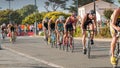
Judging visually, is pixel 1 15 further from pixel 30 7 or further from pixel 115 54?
pixel 115 54

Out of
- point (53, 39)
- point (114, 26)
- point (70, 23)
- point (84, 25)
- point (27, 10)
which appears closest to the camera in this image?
point (114, 26)

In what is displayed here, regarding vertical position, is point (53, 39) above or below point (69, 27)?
below

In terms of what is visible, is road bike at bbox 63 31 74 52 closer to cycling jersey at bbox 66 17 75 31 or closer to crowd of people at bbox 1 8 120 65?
crowd of people at bbox 1 8 120 65

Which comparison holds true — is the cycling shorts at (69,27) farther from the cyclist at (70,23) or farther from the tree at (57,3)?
the tree at (57,3)

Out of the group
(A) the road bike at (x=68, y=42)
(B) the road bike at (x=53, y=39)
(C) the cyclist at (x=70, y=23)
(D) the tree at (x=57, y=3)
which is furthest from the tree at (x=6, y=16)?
(C) the cyclist at (x=70, y=23)

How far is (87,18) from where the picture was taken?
1675 cm

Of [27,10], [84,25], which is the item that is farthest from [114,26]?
[27,10]

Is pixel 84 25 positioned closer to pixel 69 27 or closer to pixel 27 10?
pixel 69 27

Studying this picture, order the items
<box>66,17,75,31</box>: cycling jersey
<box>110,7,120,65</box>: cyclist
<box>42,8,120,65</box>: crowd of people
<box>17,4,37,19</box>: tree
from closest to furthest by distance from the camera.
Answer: <box>110,7,120,65</box>: cyclist
<box>42,8,120,65</box>: crowd of people
<box>66,17,75,31</box>: cycling jersey
<box>17,4,37,19</box>: tree

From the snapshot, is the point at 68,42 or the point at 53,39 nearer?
the point at 68,42

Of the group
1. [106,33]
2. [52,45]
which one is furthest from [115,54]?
[106,33]

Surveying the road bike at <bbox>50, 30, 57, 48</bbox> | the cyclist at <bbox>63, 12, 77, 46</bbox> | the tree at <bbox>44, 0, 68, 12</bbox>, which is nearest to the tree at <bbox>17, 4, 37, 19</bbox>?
the tree at <bbox>44, 0, 68, 12</bbox>

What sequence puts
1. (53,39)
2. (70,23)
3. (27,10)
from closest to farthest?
(70,23), (53,39), (27,10)

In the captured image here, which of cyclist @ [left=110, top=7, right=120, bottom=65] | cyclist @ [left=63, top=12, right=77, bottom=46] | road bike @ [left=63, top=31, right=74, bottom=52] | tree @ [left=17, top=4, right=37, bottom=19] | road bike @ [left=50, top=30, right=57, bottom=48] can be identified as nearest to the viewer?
cyclist @ [left=110, top=7, right=120, bottom=65]
